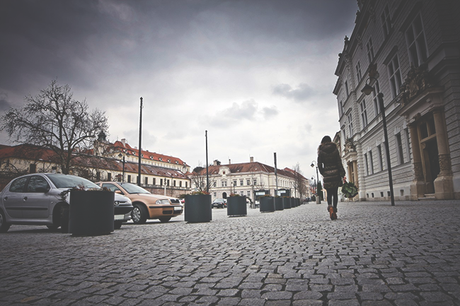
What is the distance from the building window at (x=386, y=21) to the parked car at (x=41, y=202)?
21369 mm

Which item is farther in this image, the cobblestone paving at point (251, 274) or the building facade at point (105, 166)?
the building facade at point (105, 166)

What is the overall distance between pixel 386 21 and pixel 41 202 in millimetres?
23953

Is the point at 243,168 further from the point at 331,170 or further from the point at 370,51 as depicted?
the point at 331,170

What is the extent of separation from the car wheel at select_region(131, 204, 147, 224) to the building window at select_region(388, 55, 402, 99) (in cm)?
1780

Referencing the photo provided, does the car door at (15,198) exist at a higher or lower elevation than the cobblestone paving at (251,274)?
higher

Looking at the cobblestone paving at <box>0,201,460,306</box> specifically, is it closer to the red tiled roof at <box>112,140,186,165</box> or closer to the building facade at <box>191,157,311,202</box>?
the building facade at <box>191,157,311,202</box>

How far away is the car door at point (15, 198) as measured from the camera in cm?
898

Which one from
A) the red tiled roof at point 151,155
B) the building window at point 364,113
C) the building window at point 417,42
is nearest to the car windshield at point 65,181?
the building window at point 417,42

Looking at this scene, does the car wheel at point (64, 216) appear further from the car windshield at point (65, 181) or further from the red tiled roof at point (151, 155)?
the red tiled roof at point (151, 155)

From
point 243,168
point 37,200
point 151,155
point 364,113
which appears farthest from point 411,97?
point 151,155

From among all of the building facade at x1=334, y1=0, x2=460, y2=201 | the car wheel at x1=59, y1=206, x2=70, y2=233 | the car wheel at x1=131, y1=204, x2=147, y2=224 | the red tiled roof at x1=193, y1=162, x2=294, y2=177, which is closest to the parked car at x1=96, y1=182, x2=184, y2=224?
the car wheel at x1=131, y1=204, x2=147, y2=224

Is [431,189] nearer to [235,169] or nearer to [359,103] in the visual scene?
[359,103]

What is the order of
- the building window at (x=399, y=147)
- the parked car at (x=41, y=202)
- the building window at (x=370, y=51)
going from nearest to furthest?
the parked car at (x=41, y=202) → the building window at (x=399, y=147) → the building window at (x=370, y=51)

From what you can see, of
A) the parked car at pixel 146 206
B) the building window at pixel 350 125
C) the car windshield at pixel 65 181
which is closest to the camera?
the car windshield at pixel 65 181
